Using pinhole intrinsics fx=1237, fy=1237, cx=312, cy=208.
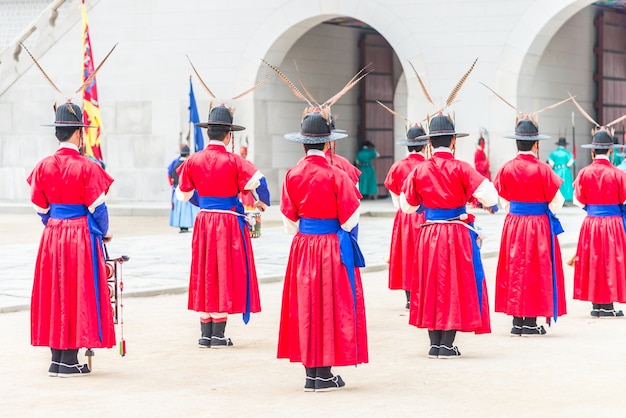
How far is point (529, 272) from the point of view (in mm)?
9930

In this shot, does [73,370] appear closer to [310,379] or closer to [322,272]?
[310,379]

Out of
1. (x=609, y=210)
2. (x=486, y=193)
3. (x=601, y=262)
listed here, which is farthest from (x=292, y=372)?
(x=609, y=210)

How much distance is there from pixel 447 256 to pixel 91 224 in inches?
101

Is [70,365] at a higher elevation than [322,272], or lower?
lower

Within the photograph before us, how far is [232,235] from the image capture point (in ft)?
31.0

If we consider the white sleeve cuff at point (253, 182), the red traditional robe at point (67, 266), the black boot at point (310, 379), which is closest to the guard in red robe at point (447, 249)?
the white sleeve cuff at point (253, 182)

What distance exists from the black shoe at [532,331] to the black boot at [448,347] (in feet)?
3.90

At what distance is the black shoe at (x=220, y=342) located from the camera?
30.7ft

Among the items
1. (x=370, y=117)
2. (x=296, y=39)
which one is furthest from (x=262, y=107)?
(x=370, y=117)

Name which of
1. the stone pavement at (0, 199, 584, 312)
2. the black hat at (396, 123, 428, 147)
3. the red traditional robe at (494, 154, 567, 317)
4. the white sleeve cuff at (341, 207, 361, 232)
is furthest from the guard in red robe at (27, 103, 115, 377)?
the black hat at (396, 123, 428, 147)

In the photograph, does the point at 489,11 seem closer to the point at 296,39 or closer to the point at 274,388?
the point at 296,39

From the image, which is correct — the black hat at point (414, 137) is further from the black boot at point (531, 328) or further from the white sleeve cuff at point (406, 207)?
the white sleeve cuff at point (406, 207)

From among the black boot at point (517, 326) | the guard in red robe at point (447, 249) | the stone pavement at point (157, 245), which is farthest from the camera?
the stone pavement at point (157, 245)

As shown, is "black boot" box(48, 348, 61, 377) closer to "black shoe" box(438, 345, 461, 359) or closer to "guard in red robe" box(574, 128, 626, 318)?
"black shoe" box(438, 345, 461, 359)
